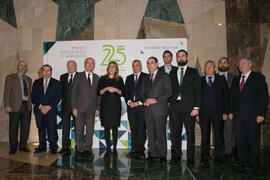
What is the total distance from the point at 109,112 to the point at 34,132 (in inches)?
105

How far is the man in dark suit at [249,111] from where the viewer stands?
123 inches

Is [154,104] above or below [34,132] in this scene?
above

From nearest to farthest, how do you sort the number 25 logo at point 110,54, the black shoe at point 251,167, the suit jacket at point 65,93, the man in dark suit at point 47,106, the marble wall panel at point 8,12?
the black shoe at point 251,167
the man in dark suit at point 47,106
the suit jacket at point 65,93
the number 25 logo at point 110,54
the marble wall panel at point 8,12

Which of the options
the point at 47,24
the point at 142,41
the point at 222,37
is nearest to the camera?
the point at 142,41

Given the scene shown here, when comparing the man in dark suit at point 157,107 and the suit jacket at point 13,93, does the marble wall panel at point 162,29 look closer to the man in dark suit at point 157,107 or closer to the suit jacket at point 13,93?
the man in dark suit at point 157,107

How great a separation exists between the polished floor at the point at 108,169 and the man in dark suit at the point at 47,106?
40 cm

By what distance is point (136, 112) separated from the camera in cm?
381

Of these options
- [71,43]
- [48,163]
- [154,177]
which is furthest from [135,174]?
[71,43]

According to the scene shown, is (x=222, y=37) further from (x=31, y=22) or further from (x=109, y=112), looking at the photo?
(x=31, y=22)

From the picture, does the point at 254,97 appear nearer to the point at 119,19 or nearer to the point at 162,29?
the point at 162,29

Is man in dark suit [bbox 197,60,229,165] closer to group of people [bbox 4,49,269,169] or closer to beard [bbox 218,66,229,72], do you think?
group of people [bbox 4,49,269,169]

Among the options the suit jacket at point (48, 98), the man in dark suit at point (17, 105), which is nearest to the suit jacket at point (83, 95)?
the suit jacket at point (48, 98)

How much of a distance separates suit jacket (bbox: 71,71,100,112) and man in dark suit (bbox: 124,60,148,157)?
0.60 metres

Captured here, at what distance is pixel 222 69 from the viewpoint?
12.8ft
